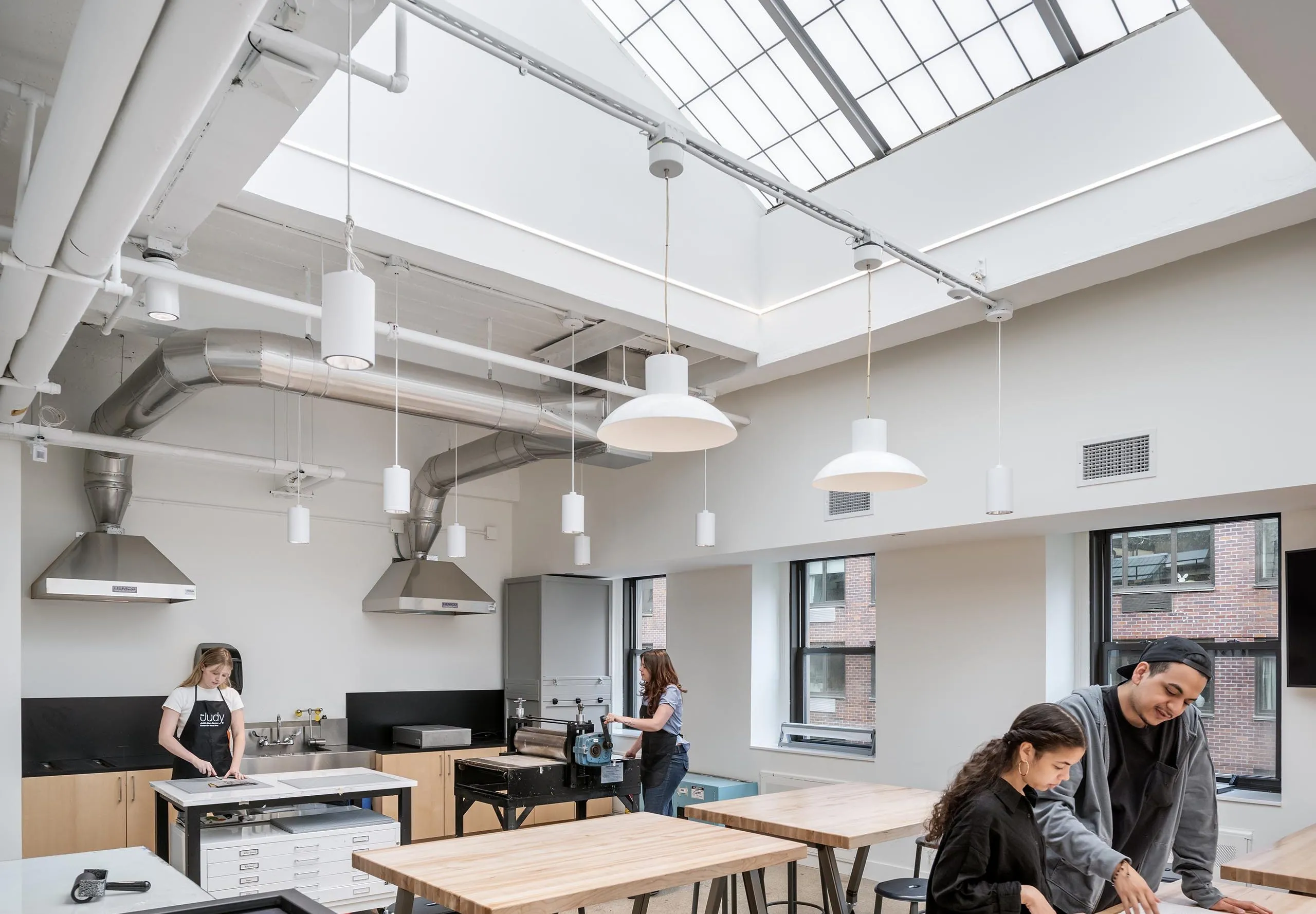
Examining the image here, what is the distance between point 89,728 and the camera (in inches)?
269

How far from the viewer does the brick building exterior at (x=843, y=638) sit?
734 centimetres

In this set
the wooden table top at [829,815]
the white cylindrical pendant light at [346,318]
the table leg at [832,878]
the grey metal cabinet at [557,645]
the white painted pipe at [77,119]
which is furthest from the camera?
the grey metal cabinet at [557,645]

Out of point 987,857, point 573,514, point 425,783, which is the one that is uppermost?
point 573,514

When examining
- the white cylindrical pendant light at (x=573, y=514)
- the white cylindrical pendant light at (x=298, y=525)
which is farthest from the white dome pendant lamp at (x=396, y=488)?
the white cylindrical pendant light at (x=298, y=525)

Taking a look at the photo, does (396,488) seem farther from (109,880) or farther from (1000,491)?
(1000,491)

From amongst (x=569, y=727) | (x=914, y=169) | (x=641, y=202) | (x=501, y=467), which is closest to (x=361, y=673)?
(x=501, y=467)

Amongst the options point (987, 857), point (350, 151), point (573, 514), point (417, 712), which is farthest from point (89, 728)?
point (987, 857)

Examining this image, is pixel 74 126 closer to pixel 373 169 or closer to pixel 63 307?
pixel 63 307

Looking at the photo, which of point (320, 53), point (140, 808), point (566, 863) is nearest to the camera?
point (320, 53)

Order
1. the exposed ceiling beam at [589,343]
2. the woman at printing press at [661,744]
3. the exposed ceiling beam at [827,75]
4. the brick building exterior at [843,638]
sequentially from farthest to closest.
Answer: the brick building exterior at [843,638], the exposed ceiling beam at [589,343], the woman at printing press at [661,744], the exposed ceiling beam at [827,75]

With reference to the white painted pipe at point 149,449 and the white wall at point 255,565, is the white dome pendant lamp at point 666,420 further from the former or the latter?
the white wall at point 255,565

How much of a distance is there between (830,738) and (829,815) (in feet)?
10.3

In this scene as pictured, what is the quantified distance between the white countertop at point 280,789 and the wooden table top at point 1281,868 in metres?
3.88

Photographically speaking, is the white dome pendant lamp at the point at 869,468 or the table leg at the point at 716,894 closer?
the white dome pendant lamp at the point at 869,468
